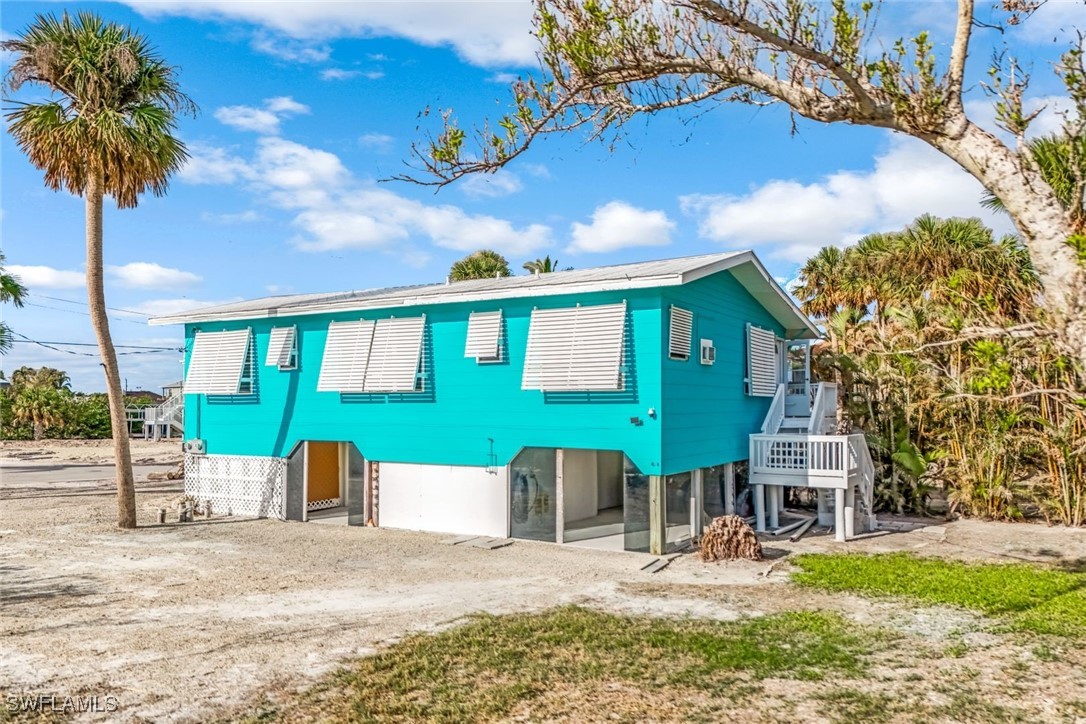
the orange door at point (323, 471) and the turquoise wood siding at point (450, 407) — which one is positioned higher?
the turquoise wood siding at point (450, 407)

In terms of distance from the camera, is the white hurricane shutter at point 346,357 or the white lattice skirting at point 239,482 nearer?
the white hurricane shutter at point 346,357

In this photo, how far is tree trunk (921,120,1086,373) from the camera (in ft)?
12.2

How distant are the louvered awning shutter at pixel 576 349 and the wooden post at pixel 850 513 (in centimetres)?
516

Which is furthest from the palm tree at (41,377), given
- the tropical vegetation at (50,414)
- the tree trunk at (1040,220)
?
the tree trunk at (1040,220)

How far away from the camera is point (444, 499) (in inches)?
585

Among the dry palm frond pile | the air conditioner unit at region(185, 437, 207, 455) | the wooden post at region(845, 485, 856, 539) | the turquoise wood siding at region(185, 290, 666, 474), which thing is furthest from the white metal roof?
the wooden post at region(845, 485, 856, 539)

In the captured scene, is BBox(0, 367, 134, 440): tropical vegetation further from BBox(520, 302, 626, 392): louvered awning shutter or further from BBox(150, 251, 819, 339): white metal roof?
BBox(520, 302, 626, 392): louvered awning shutter

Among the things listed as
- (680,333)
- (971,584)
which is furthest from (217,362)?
(971,584)

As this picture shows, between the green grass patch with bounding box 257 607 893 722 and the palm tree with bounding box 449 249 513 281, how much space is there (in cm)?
2564

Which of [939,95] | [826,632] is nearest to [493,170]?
[939,95]

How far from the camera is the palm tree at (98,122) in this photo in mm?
13844

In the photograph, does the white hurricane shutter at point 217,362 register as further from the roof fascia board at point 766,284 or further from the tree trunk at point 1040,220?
the tree trunk at point 1040,220

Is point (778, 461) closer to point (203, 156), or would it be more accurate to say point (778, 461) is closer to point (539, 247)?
point (203, 156)

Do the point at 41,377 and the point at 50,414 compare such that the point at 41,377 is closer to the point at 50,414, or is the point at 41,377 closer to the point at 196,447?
the point at 50,414
